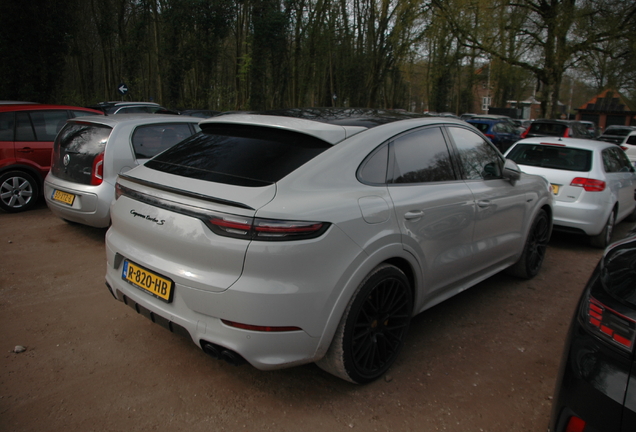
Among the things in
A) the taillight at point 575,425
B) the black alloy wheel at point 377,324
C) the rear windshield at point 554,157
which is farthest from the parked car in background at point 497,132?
the taillight at point 575,425

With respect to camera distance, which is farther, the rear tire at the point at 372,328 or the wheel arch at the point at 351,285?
the rear tire at the point at 372,328

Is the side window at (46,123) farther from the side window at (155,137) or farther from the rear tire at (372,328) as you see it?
the rear tire at (372,328)

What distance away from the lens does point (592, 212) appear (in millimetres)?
6109

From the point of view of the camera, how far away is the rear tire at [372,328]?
2.69 meters

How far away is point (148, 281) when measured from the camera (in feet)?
8.98

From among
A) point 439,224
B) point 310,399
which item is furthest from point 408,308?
point 310,399

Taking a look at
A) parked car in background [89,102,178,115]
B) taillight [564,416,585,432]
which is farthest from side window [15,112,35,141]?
parked car in background [89,102,178,115]

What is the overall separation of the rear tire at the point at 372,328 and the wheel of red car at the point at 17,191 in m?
6.45

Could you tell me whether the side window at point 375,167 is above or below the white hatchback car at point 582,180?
above

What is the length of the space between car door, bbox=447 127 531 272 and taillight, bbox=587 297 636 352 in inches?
73.8

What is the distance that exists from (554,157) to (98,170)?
6181mm

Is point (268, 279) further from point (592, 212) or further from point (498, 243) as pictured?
point (592, 212)

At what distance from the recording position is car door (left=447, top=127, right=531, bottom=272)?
3.86 m

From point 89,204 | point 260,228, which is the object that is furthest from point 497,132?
point 260,228
